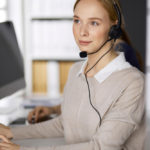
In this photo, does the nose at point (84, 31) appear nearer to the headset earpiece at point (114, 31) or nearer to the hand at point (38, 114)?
the headset earpiece at point (114, 31)

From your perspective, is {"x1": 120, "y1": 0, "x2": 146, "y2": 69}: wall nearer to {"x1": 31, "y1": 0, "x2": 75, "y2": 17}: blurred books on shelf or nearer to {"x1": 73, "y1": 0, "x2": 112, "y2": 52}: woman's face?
{"x1": 31, "y1": 0, "x2": 75, "y2": 17}: blurred books on shelf

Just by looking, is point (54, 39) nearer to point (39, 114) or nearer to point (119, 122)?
point (39, 114)

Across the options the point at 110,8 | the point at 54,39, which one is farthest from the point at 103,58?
the point at 54,39

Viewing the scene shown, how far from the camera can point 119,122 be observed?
106cm

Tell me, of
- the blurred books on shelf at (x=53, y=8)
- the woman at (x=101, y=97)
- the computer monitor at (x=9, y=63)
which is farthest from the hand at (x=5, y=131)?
the blurred books on shelf at (x=53, y=8)

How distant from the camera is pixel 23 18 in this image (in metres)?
2.53

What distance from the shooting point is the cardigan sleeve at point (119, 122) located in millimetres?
1058

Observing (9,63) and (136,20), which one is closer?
(9,63)

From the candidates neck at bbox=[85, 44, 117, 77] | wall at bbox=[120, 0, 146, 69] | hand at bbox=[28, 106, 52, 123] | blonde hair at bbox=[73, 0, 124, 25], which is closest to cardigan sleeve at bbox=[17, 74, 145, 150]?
neck at bbox=[85, 44, 117, 77]

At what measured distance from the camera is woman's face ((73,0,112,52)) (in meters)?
1.18

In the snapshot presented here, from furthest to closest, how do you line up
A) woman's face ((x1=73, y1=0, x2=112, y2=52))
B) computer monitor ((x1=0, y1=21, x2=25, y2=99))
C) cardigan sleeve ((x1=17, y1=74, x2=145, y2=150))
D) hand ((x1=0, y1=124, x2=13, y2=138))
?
computer monitor ((x1=0, y1=21, x2=25, y2=99)) → hand ((x1=0, y1=124, x2=13, y2=138)) → woman's face ((x1=73, y1=0, x2=112, y2=52)) → cardigan sleeve ((x1=17, y1=74, x2=145, y2=150))

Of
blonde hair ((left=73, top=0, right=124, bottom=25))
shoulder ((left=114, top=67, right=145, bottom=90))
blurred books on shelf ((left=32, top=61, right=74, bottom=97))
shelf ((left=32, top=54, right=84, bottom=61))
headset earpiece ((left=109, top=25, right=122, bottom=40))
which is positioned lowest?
blurred books on shelf ((left=32, top=61, right=74, bottom=97))

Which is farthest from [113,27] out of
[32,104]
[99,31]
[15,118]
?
[32,104]

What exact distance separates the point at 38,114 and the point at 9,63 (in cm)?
29
